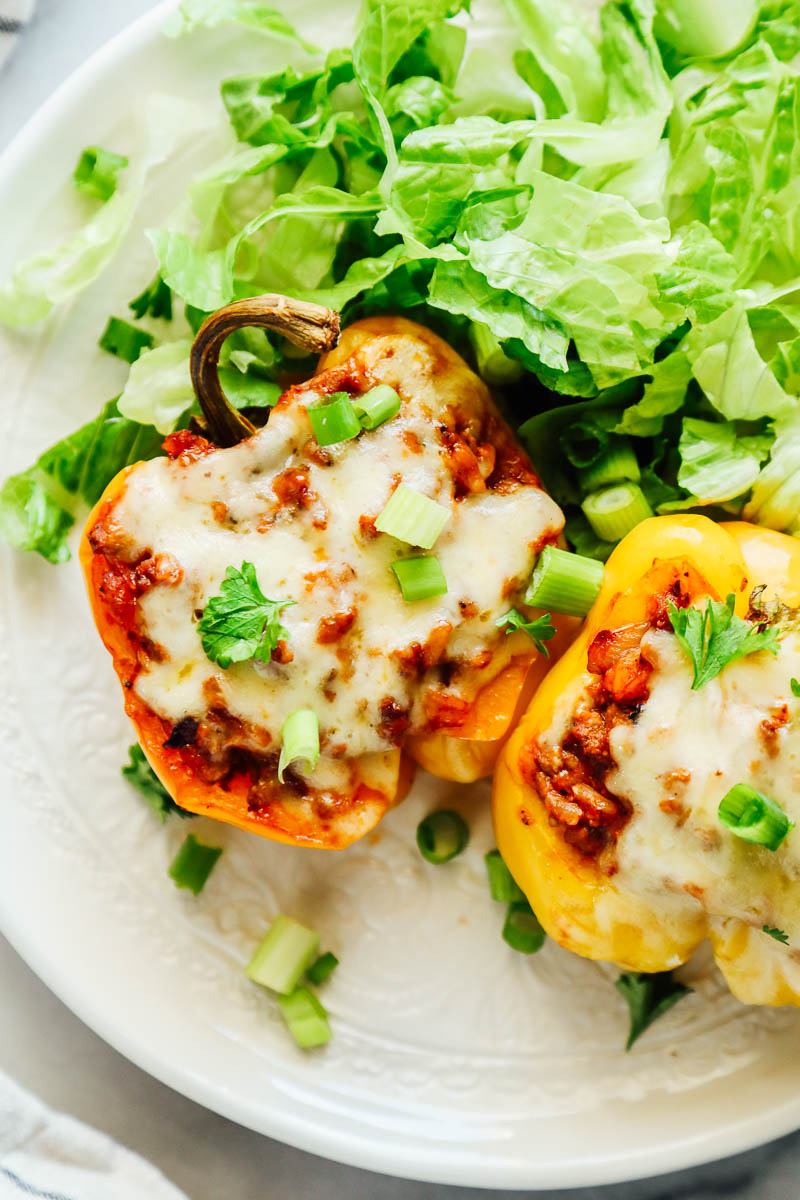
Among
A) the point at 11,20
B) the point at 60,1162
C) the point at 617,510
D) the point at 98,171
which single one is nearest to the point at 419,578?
the point at 617,510

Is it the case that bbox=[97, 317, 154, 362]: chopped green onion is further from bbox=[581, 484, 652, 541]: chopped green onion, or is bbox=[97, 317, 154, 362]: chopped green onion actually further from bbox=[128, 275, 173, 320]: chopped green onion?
bbox=[581, 484, 652, 541]: chopped green onion

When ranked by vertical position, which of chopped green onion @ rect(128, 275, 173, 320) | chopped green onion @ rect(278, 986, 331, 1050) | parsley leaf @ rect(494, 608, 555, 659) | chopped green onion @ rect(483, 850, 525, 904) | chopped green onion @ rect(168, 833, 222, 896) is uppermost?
chopped green onion @ rect(128, 275, 173, 320)

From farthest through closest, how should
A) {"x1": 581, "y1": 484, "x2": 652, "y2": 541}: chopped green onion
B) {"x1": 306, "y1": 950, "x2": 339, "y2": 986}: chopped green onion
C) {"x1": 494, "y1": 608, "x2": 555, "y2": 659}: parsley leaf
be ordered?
{"x1": 306, "y1": 950, "x2": 339, "y2": 986}: chopped green onion, {"x1": 581, "y1": 484, "x2": 652, "y2": 541}: chopped green onion, {"x1": 494, "y1": 608, "x2": 555, "y2": 659}: parsley leaf

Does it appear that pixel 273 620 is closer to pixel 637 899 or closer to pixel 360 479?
pixel 360 479

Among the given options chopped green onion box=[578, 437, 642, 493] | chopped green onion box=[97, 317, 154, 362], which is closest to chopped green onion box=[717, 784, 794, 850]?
chopped green onion box=[578, 437, 642, 493]

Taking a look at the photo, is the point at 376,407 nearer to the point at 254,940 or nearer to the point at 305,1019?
the point at 254,940
